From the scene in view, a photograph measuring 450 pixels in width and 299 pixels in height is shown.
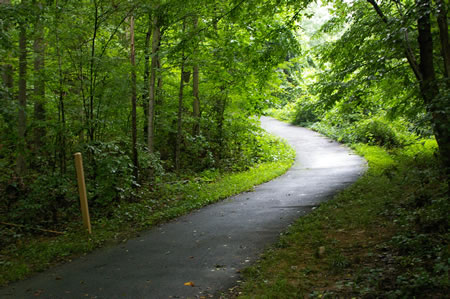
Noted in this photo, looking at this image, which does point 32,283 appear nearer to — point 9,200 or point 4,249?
point 4,249

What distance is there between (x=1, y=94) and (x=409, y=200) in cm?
808

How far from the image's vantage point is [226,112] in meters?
16.8

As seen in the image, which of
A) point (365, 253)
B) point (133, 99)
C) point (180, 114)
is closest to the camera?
point (365, 253)

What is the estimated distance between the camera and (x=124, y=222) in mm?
8430

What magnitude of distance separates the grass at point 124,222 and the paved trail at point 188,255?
1.17ft

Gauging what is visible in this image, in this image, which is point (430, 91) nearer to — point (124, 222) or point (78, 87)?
point (124, 222)

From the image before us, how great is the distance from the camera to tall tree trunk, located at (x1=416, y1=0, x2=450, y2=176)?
4.68m

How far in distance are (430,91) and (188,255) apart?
5197mm

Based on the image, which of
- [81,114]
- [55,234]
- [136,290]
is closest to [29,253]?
[55,234]

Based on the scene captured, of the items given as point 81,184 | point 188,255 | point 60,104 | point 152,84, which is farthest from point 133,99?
point 188,255

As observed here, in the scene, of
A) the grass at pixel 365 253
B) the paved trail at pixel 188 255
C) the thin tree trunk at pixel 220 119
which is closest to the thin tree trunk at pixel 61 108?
the paved trail at pixel 188 255

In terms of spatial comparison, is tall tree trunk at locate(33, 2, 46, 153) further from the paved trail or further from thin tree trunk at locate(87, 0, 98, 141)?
the paved trail

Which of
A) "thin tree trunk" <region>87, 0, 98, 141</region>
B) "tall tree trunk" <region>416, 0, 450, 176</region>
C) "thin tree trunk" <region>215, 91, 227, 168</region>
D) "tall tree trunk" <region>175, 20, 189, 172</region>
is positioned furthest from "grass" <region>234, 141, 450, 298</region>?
"thin tree trunk" <region>215, 91, 227, 168</region>

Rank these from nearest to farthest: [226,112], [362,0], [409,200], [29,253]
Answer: [29,253], [409,200], [362,0], [226,112]
